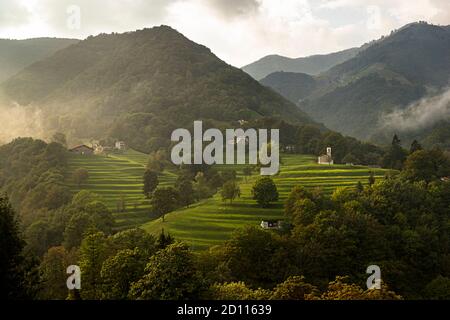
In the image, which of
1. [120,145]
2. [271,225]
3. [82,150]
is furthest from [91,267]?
[120,145]

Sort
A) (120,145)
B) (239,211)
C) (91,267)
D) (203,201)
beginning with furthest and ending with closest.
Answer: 1. (120,145)
2. (203,201)
3. (239,211)
4. (91,267)

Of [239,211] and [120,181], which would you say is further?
[120,181]

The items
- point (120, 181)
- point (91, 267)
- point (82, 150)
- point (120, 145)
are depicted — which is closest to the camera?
point (91, 267)

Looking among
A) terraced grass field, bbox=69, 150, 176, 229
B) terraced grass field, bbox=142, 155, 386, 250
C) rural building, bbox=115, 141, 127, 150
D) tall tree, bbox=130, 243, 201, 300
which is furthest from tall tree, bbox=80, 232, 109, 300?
rural building, bbox=115, 141, 127, 150

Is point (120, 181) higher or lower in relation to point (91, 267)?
higher

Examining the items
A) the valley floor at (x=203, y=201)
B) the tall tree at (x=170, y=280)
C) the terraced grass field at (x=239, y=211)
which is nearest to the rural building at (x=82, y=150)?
the valley floor at (x=203, y=201)

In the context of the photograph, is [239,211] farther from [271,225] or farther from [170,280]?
[170,280]

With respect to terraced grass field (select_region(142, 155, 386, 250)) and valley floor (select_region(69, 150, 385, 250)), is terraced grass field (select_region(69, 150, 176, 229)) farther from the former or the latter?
terraced grass field (select_region(142, 155, 386, 250))
